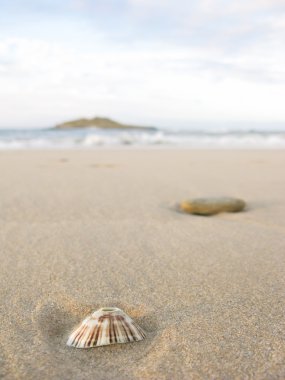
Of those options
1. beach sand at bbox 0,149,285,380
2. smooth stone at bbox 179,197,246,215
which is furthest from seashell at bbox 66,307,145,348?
smooth stone at bbox 179,197,246,215

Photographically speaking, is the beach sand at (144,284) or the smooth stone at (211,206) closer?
the beach sand at (144,284)

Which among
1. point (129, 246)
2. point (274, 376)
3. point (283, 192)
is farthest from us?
point (283, 192)

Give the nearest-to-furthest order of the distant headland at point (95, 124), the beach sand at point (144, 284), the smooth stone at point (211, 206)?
the beach sand at point (144, 284)
the smooth stone at point (211, 206)
the distant headland at point (95, 124)

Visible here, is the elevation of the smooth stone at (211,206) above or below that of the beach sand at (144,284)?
above

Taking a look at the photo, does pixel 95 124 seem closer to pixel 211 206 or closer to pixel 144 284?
pixel 211 206

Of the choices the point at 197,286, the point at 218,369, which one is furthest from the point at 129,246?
the point at 218,369

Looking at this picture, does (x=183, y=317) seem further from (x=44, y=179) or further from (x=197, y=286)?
(x=44, y=179)

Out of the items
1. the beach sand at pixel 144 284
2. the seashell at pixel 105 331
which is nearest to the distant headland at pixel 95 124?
the beach sand at pixel 144 284

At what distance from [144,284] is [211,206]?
1.33 meters

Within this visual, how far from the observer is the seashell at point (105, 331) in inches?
47.2

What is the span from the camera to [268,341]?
1.22 m

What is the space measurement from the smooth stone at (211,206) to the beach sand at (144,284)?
85mm

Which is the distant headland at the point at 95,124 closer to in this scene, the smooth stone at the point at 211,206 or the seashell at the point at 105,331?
the smooth stone at the point at 211,206

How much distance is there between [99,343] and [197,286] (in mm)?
530
